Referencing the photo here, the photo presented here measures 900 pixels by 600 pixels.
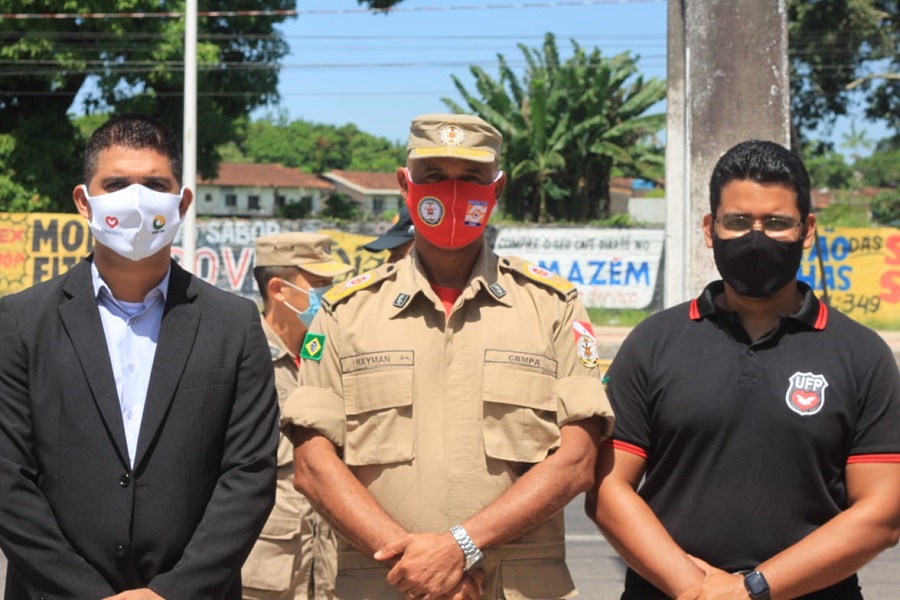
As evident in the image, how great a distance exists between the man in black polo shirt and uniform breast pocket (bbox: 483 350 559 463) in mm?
186

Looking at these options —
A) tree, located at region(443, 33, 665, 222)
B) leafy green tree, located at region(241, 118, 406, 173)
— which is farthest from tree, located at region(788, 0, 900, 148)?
leafy green tree, located at region(241, 118, 406, 173)

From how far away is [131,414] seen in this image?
2.90 metres

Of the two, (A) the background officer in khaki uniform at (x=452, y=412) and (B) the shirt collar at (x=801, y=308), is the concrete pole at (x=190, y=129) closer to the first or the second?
(A) the background officer in khaki uniform at (x=452, y=412)

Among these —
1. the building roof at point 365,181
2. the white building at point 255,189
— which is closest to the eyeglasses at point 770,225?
the white building at point 255,189

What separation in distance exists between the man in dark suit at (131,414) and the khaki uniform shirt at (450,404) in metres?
0.20

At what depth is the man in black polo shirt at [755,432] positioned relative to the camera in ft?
9.50

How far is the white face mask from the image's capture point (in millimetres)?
2951

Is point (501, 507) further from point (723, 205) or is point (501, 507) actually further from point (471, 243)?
point (723, 205)

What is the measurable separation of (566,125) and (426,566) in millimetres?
30998

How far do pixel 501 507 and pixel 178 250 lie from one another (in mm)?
18855

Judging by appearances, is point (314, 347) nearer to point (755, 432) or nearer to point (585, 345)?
point (585, 345)

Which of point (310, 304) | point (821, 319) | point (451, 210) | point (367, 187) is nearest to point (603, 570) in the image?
point (310, 304)

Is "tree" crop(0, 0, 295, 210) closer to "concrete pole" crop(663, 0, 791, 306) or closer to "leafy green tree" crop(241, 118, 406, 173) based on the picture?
"concrete pole" crop(663, 0, 791, 306)

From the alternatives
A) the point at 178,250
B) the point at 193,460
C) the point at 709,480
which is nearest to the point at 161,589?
the point at 193,460
